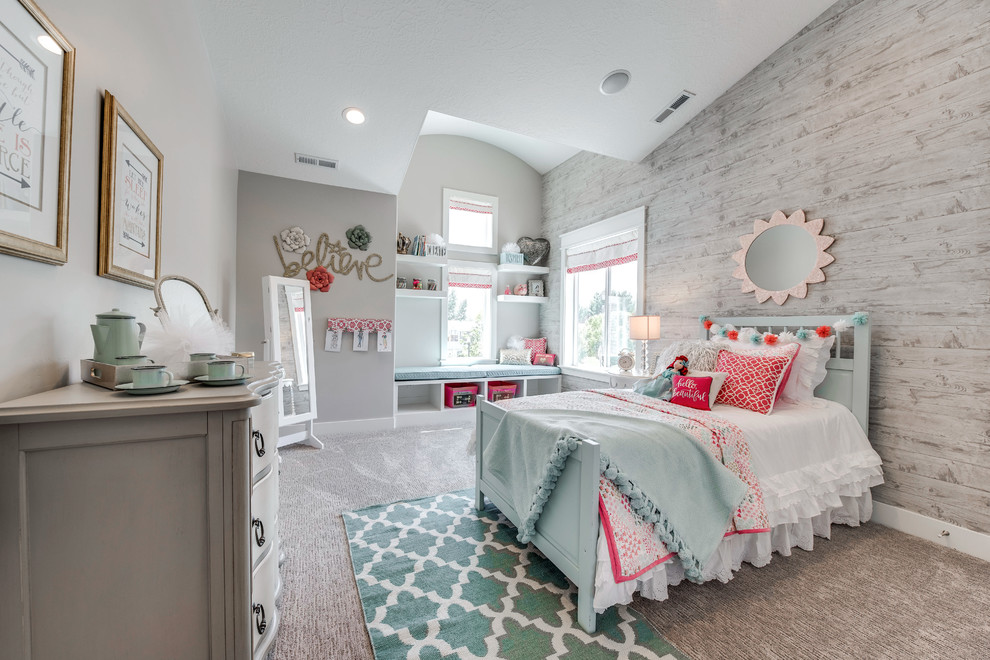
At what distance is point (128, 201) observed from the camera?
1367 millimetres

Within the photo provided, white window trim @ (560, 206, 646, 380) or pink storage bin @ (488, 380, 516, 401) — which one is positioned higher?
white window trim @ (560, 206, 646, 380)

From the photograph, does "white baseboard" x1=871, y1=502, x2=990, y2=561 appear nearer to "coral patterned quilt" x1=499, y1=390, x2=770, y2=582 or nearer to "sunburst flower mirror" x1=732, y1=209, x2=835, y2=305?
"coral patterned quilt" x1=499, y1=390, x2=770, y2=582

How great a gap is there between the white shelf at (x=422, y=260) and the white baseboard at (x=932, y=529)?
4.20m

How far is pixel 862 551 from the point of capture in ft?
6.72

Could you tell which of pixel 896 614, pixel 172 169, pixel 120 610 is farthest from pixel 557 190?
pixel 120 610

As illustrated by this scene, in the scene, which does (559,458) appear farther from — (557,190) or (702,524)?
(557,190)

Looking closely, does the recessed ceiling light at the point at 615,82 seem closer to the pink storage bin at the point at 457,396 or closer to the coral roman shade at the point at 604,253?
the coral roman shade at the point at 604,253

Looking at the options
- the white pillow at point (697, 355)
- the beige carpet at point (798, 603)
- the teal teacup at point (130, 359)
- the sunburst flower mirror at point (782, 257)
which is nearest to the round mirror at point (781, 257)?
the sunburst flower mirror at point (782, 257)

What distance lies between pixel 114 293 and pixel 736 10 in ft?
11.9

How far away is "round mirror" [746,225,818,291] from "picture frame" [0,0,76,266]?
3.57 m

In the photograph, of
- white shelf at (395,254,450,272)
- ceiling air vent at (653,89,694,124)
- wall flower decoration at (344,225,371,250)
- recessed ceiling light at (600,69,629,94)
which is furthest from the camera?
white shelf at (395,254,450,272)

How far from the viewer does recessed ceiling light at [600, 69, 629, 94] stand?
2973 mm

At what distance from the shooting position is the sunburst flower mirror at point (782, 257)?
2650 mm

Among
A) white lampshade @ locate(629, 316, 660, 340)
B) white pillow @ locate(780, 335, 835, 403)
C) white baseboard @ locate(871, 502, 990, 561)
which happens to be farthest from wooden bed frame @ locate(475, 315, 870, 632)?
white lampshade @ locate(629, 316, 660, 340)
